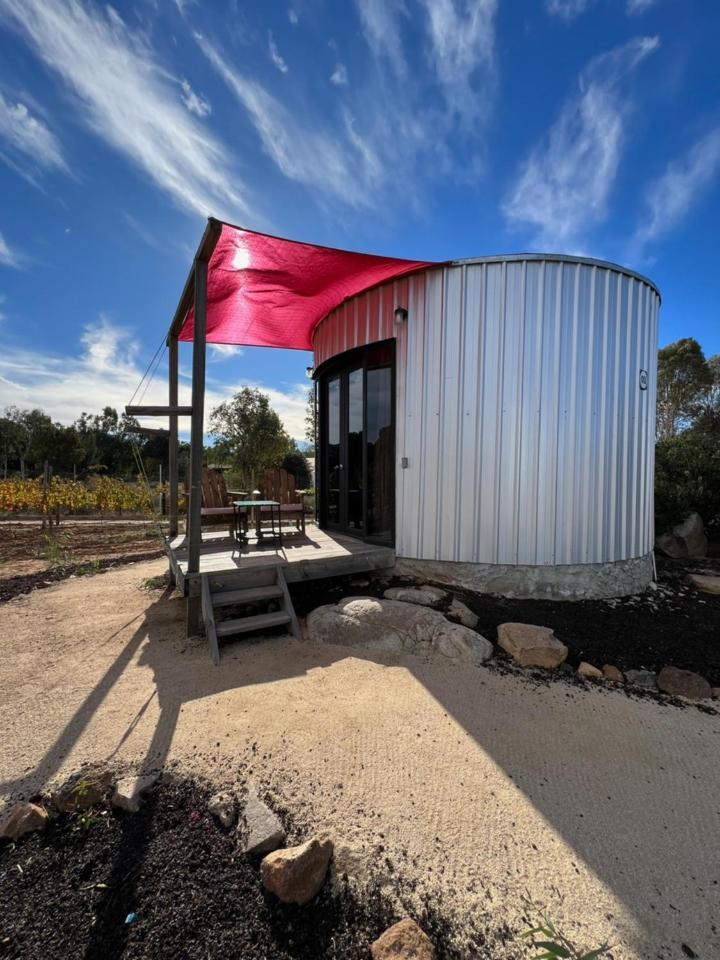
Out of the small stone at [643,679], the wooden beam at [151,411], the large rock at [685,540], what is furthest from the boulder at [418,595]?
the large rock at [685,540]

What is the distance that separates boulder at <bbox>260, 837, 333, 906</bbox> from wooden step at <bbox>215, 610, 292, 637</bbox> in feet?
6.33

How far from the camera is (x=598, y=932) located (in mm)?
1238

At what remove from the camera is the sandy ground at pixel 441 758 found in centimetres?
138

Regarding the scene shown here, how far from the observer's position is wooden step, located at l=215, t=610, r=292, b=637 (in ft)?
10.5

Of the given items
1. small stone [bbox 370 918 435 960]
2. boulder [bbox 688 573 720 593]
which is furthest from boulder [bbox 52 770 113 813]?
boulder [bbox 688 573 720 593]

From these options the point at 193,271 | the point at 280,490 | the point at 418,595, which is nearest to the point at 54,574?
the point at 280,490

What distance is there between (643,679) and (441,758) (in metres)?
1.84

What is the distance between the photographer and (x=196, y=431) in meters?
3.44

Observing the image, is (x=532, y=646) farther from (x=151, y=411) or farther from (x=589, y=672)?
(x=151, y=411)

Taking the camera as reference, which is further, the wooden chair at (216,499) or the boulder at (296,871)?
the wooden chair at (216,499)

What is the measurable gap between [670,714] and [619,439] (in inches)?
114

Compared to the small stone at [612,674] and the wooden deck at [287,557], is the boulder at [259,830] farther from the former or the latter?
the small stone at [612,674]

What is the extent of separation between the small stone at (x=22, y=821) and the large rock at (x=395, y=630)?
2.00m

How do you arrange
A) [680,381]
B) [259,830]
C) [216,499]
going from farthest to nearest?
1. [680,381]
2. [216,499]
3. [259,830]
